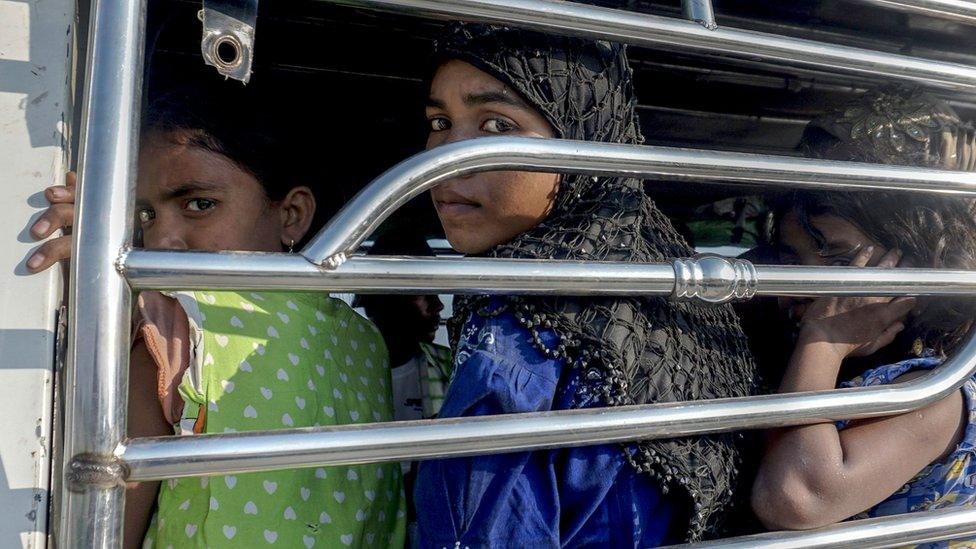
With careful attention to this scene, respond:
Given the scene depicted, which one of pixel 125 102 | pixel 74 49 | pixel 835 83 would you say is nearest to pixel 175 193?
pixel 74 49

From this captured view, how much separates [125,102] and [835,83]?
1.77 meters

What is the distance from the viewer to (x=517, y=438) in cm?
94

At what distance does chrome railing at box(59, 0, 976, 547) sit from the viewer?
81 centimetres

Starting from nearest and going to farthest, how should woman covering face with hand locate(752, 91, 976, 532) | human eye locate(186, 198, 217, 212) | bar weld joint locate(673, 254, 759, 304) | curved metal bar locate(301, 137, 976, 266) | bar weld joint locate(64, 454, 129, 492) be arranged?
bar weld joint locate(64, 454, 129, 492)
curved metal bar locate(301, 137, 976, 266)
bar weld joint locate(673, 254, 759, 304)
woman covering face with hand locate(752, 91, 976, 532)
human eye locate(186, 198, 217, 212)

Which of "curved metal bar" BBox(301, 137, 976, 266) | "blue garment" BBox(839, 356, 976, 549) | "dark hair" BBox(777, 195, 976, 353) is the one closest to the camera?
"curved metal bar" BBox(301, 137, 976, 266)

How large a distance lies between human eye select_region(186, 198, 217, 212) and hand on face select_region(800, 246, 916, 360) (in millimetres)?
1139

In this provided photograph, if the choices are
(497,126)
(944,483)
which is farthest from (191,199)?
(944,483)

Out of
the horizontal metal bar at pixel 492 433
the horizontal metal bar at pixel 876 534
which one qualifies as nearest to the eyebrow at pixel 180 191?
the horizontal metal bar at pixel 492 433

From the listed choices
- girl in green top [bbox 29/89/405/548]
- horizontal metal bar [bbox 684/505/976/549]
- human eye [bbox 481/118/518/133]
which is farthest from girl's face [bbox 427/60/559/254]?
horizontal metal bar [bbox 684/505/976/549]

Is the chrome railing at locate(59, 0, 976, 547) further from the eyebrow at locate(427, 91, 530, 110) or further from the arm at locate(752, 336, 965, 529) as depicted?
the eyebrow at locate(427, 91, 530, 110)

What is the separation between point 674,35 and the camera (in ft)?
3.57

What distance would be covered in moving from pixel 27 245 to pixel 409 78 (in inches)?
40.0

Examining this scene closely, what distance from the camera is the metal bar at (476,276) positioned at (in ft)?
2.74

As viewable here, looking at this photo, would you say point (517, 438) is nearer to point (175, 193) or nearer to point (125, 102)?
point (125, 102)
